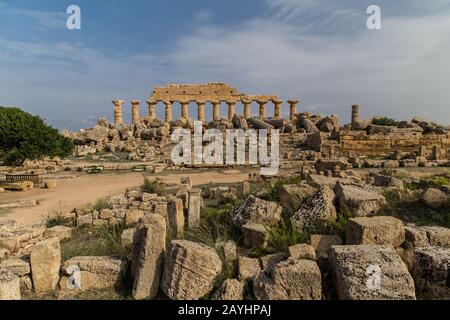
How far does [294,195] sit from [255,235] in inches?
55.6

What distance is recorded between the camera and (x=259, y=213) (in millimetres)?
5984

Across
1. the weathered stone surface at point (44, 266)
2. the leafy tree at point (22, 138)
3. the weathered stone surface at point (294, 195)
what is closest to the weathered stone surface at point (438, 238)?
the weathered stone surface at point (294, 195)

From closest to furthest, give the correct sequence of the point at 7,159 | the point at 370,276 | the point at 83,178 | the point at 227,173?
the point at 370,276
the point at 7,159
the point at 83,178
the point at 227,173

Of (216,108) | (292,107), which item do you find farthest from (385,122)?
(216,108)

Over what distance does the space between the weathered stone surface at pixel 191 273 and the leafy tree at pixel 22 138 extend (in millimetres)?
14645

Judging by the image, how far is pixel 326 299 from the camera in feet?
12.2

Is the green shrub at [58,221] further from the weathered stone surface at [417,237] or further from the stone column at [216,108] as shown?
the stone column at [216,108]

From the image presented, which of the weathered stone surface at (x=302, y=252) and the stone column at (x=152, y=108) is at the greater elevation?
the stone column at (x=152, y=108)

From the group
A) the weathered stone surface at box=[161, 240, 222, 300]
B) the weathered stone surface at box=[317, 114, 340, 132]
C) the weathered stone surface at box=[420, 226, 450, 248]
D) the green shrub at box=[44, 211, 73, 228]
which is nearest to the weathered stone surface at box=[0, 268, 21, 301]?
the weathered stone surface at box=[161, 240, 222, 300]

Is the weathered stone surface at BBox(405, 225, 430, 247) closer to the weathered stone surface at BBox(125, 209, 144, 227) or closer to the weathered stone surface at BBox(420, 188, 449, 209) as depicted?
the weathered stone surface at BBox(420, 188, 449, 209)

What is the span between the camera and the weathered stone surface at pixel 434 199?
6671mm

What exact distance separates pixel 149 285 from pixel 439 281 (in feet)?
11.3
